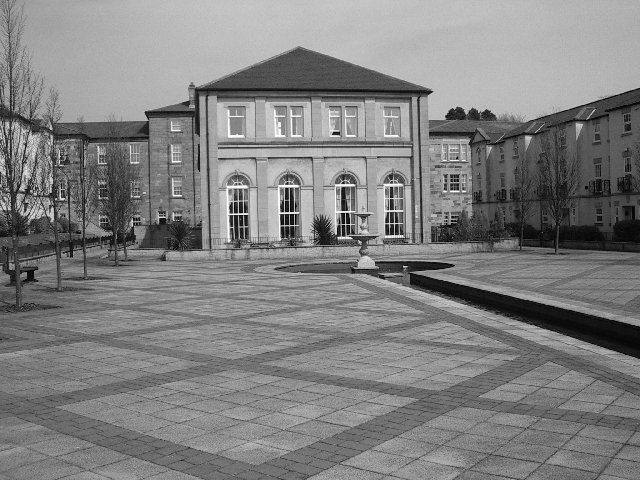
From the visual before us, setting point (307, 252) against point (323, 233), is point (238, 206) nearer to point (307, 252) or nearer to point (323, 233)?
point (323, 233)

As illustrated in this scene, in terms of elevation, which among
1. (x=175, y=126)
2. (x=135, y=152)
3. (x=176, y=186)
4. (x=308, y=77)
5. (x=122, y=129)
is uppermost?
(x=122, y=129)

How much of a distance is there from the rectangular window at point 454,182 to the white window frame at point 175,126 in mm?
32335

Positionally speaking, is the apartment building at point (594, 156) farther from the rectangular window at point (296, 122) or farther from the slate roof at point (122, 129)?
the slate roof at point (122, 129)

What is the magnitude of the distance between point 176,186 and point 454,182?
32784 mm

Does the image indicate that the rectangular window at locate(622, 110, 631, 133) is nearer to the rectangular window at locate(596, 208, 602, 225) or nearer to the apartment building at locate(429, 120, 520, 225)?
the rectangular window at locate(596, 208, 602, 225)

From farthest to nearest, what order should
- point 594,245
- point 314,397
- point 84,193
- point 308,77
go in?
point 308,77
point 594,245
point 84,193
point 314,397

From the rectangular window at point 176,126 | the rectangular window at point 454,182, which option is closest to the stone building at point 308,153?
the rectangular window at point 176,126

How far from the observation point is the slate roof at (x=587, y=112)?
4784cm

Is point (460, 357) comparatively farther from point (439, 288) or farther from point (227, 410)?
point (439, 288)

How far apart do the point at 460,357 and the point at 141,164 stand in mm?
68639

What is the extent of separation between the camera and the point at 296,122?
143 ft

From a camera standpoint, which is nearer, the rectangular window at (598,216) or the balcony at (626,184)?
the balcony at (626,184)

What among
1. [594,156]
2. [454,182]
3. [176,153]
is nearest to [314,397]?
[594,156]

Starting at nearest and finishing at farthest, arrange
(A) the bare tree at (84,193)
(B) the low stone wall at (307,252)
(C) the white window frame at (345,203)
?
(A) the bare tree at (84,193) < (B) the low stone wall at (307,252) < (C) the white window frame at (345,203)
